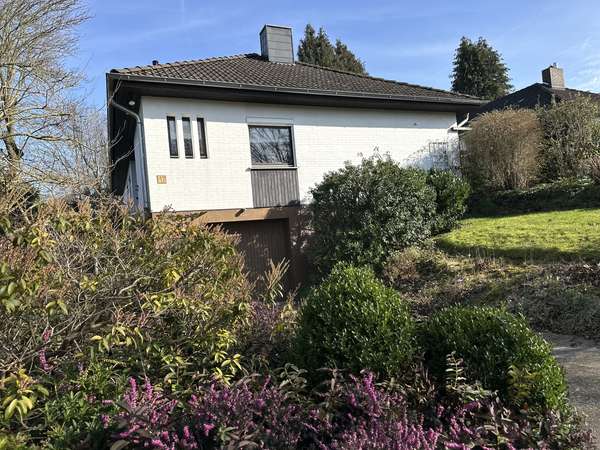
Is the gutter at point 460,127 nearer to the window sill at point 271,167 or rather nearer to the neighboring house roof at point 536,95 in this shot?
the window sill at point 271,167

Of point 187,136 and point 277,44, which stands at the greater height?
point 277,44

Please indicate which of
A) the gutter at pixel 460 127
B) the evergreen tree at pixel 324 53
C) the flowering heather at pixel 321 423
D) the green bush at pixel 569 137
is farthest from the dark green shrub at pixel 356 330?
the evergreen tree at pixel 324 53

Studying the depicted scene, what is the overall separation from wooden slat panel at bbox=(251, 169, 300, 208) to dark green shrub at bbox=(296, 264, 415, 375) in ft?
29.1

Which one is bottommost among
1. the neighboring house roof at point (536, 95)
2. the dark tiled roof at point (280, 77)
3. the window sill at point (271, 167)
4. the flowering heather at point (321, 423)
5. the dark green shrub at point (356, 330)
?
the flowering heather at point (321, 423)

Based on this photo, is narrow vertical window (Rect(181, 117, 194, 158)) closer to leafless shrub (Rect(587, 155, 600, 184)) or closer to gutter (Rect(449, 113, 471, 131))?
gutter (Rect(449, 113, 471, 131))

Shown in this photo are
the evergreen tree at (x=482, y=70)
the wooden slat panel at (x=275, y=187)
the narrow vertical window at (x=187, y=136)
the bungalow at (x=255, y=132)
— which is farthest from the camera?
the evergreen tree at (x=482, y=70)

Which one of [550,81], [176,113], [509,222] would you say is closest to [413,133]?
[509,222]

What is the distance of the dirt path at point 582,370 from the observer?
3.76 m

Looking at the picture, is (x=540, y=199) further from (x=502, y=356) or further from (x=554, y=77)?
A: (x=554, y=77)

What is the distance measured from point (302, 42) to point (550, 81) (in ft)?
67.0

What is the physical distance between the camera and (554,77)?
2764 centimetres

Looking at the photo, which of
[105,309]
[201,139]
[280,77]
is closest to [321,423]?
[105,309]

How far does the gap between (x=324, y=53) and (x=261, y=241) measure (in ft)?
101

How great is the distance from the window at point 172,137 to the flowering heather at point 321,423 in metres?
8.97
